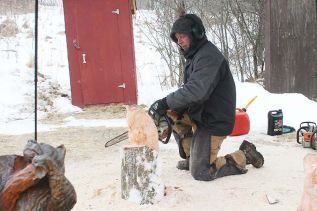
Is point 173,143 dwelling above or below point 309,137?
below

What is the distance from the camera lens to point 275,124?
20.8 feet

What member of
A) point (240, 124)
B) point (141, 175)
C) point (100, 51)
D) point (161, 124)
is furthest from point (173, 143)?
point (100, 51)

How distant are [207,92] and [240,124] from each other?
2.19 metres

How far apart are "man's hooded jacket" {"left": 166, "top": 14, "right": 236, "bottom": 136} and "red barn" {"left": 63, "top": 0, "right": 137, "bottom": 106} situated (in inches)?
185

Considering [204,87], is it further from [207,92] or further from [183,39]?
[183,39]

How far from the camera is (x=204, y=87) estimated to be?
4203mm

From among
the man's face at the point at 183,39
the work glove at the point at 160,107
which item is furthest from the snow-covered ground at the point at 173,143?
the man's face at the point at 183,39

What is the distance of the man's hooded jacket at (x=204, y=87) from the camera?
4.23 meters

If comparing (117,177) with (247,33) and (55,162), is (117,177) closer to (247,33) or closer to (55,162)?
(55,162)

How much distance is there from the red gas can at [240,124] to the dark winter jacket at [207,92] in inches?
70.4

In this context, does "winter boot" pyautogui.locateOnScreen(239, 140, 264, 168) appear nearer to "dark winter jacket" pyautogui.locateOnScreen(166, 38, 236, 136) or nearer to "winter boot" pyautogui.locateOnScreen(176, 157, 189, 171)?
"dark winter jacket" pyautogui.locateOnScreen(166, 38, 236, 136)

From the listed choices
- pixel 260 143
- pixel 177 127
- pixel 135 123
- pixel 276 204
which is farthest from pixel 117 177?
pixel 260 143

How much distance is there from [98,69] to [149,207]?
5815 millimetres

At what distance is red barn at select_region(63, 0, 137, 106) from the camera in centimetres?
902
